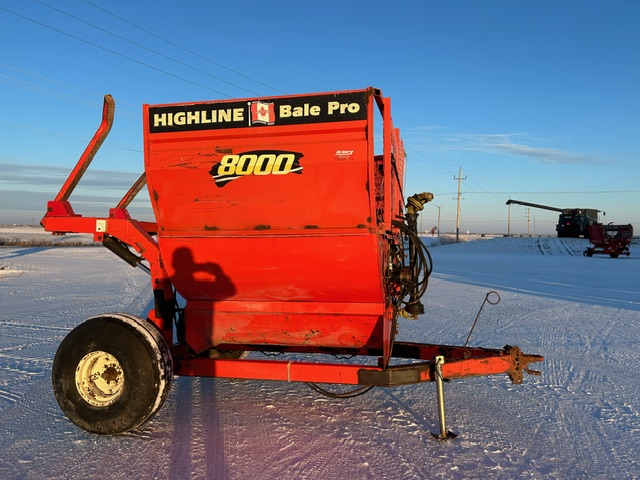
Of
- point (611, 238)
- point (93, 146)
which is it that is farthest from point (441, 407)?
point (611, 238)

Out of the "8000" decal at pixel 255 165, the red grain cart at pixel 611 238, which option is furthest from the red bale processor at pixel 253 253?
the red grain cart at pixel 611 238

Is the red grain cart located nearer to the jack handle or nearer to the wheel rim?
the jack handle

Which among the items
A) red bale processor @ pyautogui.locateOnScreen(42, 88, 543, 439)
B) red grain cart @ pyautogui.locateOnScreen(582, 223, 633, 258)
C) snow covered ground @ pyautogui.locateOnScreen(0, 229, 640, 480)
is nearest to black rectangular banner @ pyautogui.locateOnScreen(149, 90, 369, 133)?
red bale processor @ pyautogui.locateOnScreen(42, 88, 543, 439)

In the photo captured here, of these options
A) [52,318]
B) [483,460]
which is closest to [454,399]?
[483,460]

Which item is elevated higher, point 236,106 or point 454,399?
point 236,106

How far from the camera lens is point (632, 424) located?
4.03 meters

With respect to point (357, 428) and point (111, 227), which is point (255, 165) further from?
point (357, 428)

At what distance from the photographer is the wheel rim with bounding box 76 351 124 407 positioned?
378 centimetres

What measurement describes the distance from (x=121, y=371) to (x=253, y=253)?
1.32 metres

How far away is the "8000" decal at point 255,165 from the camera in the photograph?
3732 millimetres

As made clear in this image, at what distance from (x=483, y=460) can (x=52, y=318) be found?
7472 millimetres

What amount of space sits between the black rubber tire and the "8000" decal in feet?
4.24

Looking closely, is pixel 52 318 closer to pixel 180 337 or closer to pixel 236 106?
pixel 180 337

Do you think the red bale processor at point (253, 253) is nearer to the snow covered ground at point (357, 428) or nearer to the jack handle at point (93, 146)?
the jack handle at point (93, 146)
